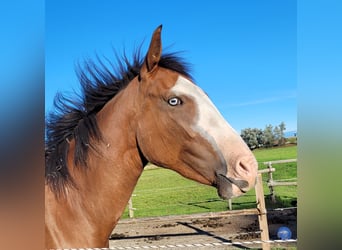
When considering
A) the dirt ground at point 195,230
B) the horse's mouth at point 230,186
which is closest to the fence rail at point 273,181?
the dirt ground at point 195,230

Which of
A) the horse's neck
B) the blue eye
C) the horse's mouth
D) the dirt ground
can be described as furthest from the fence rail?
the horse's neck

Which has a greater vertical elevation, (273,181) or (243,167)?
(243,167)

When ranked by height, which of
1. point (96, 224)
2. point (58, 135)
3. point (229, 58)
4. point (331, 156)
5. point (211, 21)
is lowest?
point (96, 224)

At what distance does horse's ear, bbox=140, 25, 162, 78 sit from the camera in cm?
170

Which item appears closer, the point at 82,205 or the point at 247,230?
the point at 82,205

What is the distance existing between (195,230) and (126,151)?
114cm

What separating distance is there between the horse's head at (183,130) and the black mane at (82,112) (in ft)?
0.44

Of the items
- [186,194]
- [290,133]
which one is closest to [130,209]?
[186,194]

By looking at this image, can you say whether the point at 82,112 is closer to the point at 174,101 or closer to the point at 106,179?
the point at 106,179

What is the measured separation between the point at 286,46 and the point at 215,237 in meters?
1.59

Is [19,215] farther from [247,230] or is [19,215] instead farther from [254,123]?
[247,230]

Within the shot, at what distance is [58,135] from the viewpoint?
6.04 ft

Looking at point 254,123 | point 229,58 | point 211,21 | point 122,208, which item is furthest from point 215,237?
point 211,21

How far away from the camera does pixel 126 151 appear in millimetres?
1763
